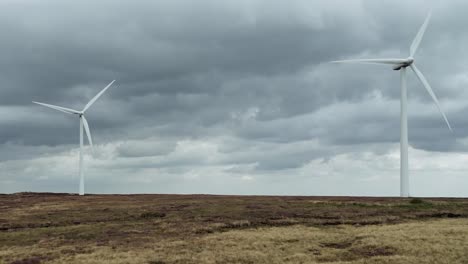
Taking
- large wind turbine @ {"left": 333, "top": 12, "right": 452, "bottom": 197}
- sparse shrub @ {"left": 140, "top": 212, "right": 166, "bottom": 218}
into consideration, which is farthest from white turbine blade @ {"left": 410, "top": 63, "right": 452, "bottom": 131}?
sparse shrub @ {"left": 140, "top": 212, "right": 166, "bottom": 218}

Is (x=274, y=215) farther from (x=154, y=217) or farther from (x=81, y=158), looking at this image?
(x=81, y=158)

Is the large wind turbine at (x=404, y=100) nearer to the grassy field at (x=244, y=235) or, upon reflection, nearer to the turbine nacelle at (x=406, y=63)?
the turbine nacelle at (x=406, y=63)

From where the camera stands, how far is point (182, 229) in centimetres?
5350

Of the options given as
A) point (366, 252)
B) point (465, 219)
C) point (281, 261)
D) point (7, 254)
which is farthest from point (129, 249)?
point (465, 219)

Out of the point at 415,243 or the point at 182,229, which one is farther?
the point at 182,229

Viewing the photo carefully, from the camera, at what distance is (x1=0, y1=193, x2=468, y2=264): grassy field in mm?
38656

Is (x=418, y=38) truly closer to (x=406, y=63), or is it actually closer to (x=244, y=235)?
(x=406, y=63)

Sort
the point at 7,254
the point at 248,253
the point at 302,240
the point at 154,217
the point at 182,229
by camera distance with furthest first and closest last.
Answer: the point at 154,217
the point at 182,229
the point at 302,240
the point at 7,254
the point at 248,253

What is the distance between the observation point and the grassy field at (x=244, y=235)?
38.7 m

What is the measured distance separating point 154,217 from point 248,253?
98.7 ft

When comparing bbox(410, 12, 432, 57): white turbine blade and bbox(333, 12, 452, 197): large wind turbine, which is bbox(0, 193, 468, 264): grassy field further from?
bbox(410, 12, 432, 57): white turbine blade

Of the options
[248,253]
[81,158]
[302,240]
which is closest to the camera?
[248,253]

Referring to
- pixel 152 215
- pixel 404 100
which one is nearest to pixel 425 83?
pixel 404 100

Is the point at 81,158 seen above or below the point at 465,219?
above
